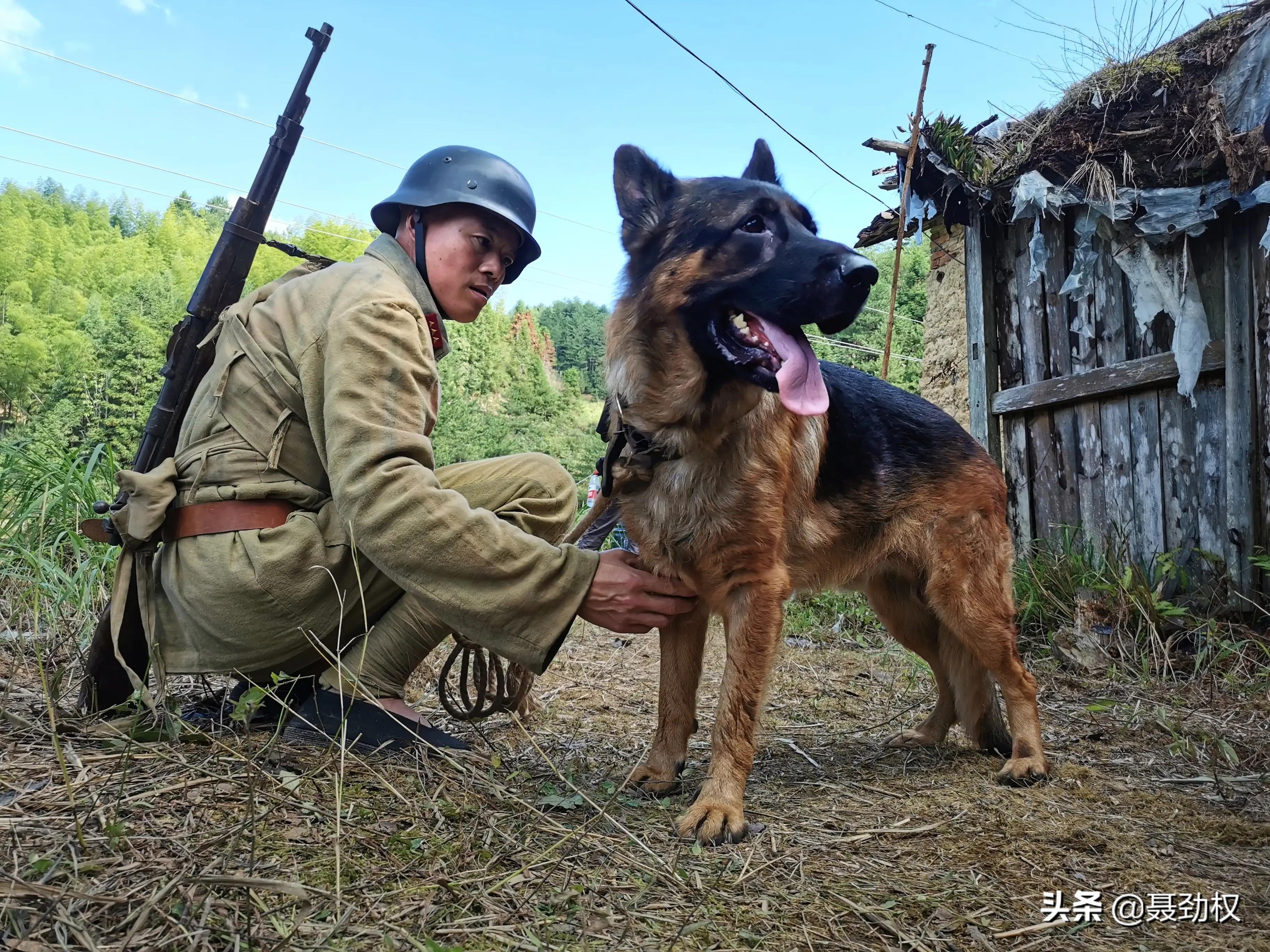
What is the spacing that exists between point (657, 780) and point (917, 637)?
1495 millimetres

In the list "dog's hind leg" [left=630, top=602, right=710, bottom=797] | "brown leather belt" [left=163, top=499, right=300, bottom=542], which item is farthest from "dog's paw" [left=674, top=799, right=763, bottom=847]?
"brown leather belt" [left=163, top=499, right=300, bottom=542]

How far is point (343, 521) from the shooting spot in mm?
2471

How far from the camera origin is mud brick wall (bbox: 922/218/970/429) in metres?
7.15

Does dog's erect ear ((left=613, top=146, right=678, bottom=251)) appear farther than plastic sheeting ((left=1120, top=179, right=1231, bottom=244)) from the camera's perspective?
No

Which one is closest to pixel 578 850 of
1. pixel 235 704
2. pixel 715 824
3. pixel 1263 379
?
pixel 715 824

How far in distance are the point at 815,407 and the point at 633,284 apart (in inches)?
33.3

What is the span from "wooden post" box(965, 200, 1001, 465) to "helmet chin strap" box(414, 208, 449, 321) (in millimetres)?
4886

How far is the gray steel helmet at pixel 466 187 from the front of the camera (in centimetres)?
296

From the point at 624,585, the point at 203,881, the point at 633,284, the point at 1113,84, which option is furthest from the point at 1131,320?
the point at 203,881

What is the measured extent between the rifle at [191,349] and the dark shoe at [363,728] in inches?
23.6

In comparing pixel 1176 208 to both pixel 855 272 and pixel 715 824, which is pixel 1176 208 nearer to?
pixel 855 272

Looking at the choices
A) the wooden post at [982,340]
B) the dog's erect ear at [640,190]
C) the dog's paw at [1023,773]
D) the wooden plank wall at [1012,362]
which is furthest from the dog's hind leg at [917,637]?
the wooden post at [982,340]

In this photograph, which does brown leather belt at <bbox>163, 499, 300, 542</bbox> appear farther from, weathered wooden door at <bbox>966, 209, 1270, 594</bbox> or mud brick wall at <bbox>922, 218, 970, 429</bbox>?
mud brick wall at <bbox>922, 218, 970, 429</bbox>

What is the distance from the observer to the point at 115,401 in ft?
134
